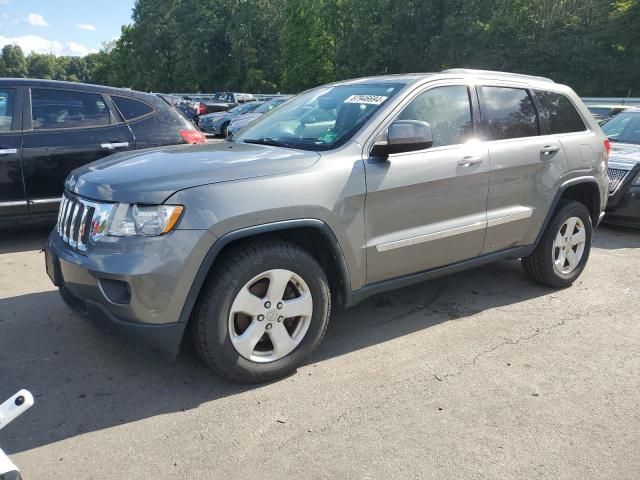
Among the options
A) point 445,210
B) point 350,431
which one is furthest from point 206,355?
point 445,210

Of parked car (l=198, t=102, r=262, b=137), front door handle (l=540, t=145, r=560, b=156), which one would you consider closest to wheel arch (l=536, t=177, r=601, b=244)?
front door handle (l=540, t=145, r=560, b=156)

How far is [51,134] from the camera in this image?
5742 millimetres

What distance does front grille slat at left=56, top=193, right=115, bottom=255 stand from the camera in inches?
118

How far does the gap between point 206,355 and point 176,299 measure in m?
0.39

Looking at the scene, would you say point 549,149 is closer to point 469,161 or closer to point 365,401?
point 469,161

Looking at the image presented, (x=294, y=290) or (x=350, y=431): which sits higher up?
(x=294, y=290)

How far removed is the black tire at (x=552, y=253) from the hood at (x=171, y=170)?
7.80ft

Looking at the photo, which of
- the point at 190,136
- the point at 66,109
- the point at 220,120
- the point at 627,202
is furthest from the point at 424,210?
the point at 220,120

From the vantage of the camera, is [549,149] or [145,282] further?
[549,149]

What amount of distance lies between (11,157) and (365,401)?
449 centimetres

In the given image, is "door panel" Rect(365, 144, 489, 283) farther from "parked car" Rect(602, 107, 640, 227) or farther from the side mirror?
"parked car" Rect(602, 107, 640, 227)

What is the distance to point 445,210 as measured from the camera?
12.4 feet

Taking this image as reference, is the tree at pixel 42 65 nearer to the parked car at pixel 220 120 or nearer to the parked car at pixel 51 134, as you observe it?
the parked car at pixel 220 120

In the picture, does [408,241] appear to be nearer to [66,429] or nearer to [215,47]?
[66,429]
